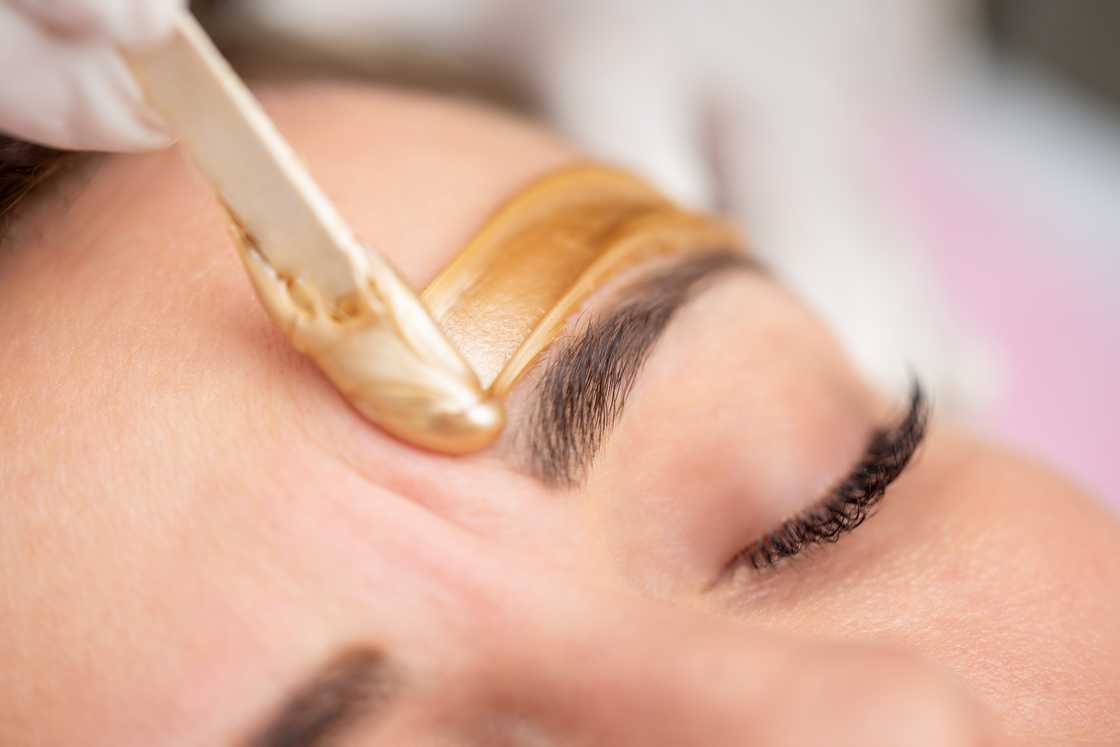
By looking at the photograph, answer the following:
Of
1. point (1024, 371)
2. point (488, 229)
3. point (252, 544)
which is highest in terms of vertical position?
point (488, 229)

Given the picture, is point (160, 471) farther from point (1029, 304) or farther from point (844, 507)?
point (1029, 304)

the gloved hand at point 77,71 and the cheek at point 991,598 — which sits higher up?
the gloved hand at point 77,71

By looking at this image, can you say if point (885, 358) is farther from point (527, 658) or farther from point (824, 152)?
point (527, 658)

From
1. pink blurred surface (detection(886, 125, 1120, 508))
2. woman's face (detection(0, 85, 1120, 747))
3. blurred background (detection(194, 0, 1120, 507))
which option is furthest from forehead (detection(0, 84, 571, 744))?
pink blurred surface (detection(886, 125, 1120, 508))

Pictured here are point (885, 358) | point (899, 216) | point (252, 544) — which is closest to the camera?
point (252, 544)

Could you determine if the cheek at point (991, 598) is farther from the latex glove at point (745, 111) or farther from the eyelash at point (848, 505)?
the latex glove at point (745, 111)

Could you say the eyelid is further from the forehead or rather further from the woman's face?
the forehead

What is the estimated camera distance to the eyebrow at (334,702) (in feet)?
1.69

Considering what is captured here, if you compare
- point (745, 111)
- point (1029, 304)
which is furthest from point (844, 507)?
point (1029, 304)

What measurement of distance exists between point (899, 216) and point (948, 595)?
98 cm

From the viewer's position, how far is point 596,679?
54cm

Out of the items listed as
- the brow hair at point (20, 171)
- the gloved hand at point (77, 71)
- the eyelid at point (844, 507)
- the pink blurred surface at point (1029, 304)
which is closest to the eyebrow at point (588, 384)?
the eyelid at point (844, 507)

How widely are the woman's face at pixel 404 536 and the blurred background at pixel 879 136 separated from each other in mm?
368

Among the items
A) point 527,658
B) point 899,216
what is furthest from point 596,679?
point 899,216
